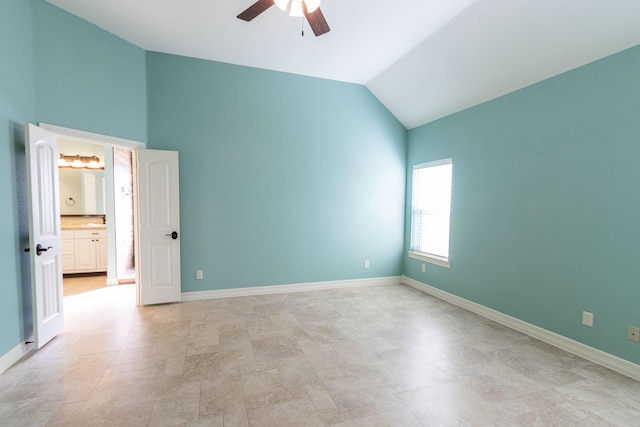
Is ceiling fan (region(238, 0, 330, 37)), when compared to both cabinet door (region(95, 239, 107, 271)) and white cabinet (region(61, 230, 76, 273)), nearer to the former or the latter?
cabinet door (region(95, 239, 107, 271))

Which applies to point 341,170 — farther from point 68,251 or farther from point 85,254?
point 68,251

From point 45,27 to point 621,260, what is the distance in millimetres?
5680

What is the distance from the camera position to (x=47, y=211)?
263cm

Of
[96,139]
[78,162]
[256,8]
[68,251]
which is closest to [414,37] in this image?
[256,8]

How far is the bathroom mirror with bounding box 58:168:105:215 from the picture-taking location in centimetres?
535

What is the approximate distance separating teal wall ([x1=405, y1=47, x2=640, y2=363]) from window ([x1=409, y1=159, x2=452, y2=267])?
9.4 inches

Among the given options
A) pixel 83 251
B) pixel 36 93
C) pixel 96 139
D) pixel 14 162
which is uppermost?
pixel 36 93

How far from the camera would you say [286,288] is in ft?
14.1

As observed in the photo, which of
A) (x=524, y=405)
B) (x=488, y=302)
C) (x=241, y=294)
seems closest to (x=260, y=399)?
(x=524, y=405)

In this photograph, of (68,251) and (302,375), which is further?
(68,251)

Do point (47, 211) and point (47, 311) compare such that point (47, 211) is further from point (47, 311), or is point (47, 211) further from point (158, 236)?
point (158, 236)

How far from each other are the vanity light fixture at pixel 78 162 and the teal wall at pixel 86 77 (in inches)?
108

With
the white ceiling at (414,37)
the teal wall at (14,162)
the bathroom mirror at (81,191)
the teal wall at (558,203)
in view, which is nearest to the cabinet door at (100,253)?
the bathroom mirror at (81,191)

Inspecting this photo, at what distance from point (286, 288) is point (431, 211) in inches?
104
